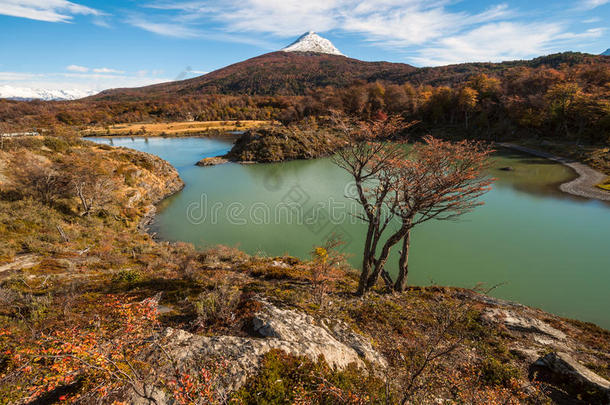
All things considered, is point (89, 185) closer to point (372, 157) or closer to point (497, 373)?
point (372, 157)

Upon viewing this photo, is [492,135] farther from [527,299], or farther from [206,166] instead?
[206,166]

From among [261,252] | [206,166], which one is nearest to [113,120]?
[206,166]

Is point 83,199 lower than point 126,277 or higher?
higher

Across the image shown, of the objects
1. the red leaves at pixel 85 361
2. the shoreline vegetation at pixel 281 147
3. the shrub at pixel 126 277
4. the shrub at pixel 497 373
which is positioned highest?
the shoreline vegetation at pixel 281 147

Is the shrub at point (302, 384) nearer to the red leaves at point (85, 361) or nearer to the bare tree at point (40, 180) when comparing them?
the red leaves at point (85, 361)

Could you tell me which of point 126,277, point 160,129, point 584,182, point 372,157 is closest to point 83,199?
point 126,277

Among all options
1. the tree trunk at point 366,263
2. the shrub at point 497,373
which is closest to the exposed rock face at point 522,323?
the shrub at point 497,373

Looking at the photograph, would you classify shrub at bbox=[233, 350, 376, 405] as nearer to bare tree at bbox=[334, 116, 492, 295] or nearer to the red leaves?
the red leaves
